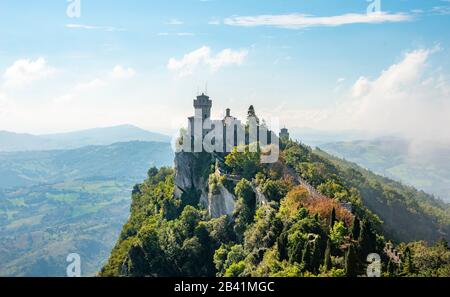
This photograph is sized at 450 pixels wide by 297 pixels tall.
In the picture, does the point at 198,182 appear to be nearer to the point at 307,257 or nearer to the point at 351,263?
the point at 307,257

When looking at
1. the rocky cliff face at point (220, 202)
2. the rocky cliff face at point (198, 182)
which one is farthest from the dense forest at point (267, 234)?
the rocky cliff face at point (220, 202)

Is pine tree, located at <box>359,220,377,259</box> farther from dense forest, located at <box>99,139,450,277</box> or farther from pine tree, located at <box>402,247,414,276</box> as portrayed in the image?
pine tree, located at <box>402,247,414,276</box>

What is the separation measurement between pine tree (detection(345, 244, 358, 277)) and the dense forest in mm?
54

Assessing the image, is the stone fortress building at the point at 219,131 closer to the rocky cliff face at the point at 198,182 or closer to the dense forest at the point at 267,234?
the rocky cliff face at the point at 198,182

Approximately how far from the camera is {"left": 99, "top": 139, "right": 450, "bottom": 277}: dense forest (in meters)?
32.2

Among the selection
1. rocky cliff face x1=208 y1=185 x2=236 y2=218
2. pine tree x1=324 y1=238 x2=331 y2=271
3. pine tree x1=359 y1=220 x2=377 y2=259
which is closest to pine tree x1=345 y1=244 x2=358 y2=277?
pine tree x1=324 y1=238 x2=331 y2=271

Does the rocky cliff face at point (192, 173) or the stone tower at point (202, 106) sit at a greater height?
the stone tower at point (202, 106)

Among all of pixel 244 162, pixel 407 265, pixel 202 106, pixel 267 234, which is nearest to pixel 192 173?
pixel 202 106

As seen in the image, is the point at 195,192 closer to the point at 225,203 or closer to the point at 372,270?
the point at 225,203

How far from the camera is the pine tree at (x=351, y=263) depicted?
29033 mm

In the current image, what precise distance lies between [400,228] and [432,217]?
2482cm

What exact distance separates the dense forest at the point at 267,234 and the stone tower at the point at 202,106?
822 centimetres

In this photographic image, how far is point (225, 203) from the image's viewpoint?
5528 centimetres

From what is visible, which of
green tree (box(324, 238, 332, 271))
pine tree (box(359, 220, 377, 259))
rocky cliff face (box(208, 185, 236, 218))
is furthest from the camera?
rocky cliff face (box(208, 185, 236, 218))
